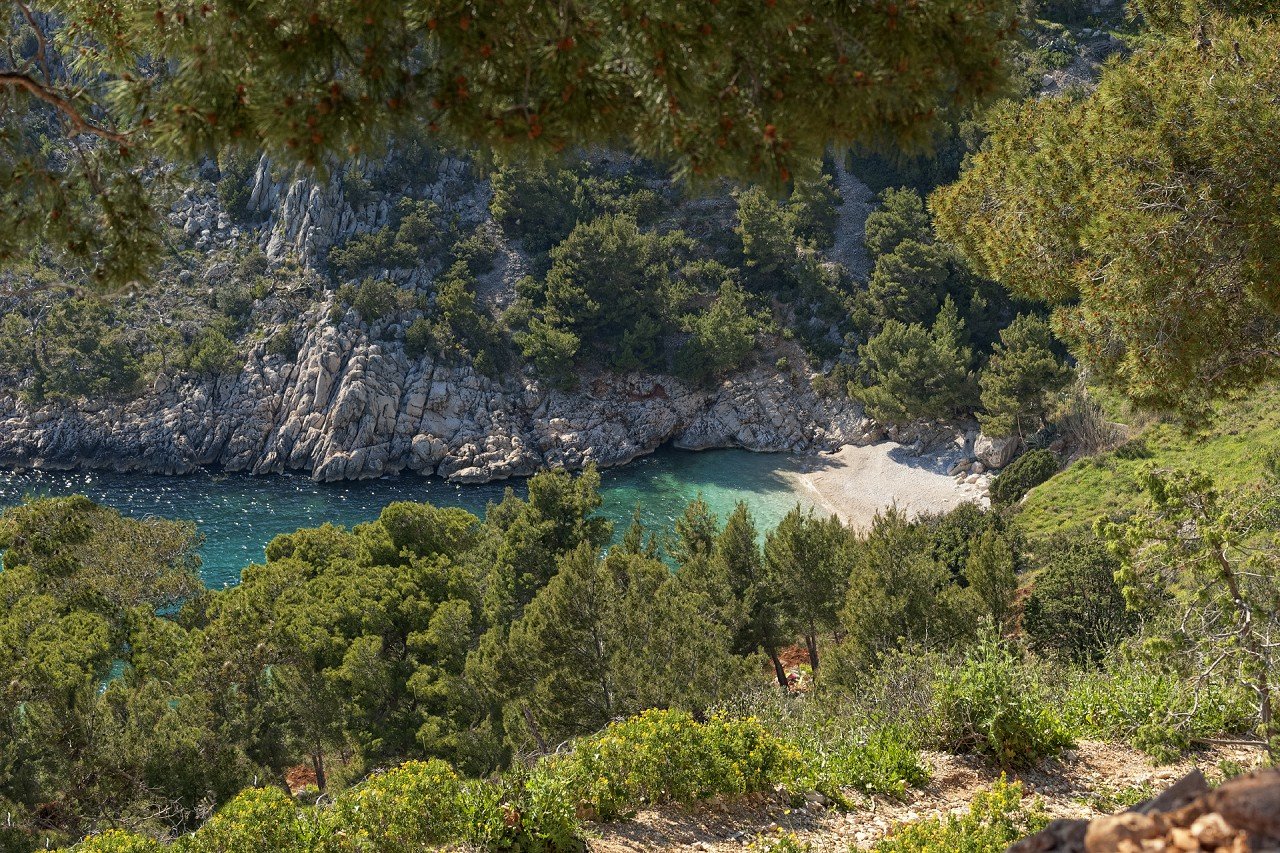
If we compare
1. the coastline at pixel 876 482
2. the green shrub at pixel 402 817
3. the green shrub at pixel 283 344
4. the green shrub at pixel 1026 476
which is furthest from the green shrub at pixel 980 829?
the green shrub at pixel 283 344

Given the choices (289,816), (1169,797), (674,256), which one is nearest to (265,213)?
(674,256)

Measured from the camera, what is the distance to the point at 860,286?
44781mm

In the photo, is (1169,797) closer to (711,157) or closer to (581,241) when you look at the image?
(711,157)

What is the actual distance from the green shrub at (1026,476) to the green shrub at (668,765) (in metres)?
25.2

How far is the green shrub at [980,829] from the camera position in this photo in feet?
19.0

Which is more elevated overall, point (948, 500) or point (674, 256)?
point (674, 256)

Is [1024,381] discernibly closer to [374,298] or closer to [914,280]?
[914,280]

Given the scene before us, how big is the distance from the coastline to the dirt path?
25106 millimetres

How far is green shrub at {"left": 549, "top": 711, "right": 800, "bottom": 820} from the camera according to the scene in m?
7.08

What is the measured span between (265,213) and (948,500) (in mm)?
39630

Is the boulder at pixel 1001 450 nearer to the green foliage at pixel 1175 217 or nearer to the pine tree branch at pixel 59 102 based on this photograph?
the green foliage at pixel 1175 217

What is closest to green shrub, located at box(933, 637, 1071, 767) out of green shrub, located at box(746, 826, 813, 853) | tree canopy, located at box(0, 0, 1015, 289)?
green shrub, located at box(746, 826, 813, 853)

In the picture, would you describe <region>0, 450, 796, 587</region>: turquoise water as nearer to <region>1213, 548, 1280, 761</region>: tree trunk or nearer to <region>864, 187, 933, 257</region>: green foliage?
<region>864, 187, 933, 257</region>: green foliage

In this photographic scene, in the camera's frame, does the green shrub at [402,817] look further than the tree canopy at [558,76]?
Yes
